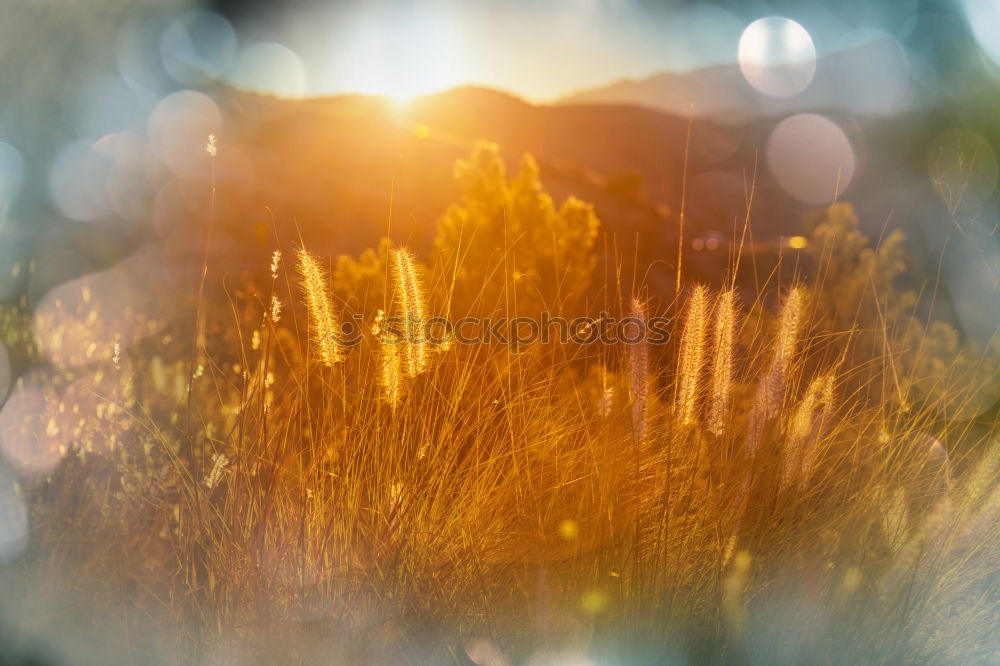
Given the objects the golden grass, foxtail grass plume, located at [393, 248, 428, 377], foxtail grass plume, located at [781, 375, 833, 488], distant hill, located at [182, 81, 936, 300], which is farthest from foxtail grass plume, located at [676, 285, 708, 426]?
distant hill, located at [182, 81, 936, 300]

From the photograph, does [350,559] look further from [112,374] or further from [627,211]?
[627,211]

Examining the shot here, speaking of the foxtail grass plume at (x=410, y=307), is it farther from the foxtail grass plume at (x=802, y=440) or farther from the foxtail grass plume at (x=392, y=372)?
the foxtail grass plume at (x=802, y=440)

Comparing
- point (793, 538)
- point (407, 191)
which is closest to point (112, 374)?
point (793, 538)

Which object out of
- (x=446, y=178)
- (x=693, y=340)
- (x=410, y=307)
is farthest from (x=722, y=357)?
(x=446, y=178)

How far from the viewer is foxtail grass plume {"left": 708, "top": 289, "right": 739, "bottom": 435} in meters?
2.24

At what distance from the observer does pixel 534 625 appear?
2.08 metres

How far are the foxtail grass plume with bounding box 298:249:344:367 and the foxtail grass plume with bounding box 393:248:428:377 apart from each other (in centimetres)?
19

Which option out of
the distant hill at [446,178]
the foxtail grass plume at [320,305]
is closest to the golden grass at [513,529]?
the foxtail grass plume at [320,305]

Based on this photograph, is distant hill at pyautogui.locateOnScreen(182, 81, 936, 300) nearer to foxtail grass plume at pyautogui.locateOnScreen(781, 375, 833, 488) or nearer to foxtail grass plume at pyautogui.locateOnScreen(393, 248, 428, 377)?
foxtail grass plume at pyautogui.locateOnScreen(781, 375, 833, 488)

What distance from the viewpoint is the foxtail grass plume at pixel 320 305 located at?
2.07 meters

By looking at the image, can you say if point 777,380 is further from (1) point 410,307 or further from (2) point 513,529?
(1) point 410,307

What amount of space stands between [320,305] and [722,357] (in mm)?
1156

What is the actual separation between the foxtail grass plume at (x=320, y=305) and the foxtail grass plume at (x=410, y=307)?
195 mm

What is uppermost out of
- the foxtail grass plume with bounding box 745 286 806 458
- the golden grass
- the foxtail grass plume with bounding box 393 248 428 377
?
the foxtail grass plume with bounding box 393 248 428 377
